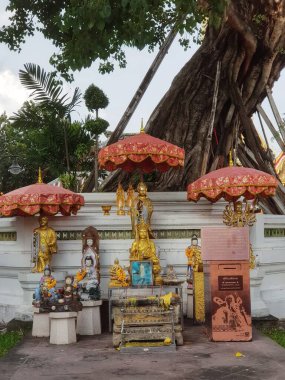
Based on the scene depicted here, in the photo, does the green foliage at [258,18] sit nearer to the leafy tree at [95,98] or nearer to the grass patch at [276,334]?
the leafy tree at [95,98]

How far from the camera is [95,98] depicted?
15828 millimetres

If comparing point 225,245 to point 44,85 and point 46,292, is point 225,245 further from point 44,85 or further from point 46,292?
point 44,85

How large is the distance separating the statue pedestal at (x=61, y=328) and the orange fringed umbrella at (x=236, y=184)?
122 inches

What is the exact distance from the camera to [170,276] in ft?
29.6

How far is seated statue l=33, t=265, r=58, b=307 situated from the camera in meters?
7.85

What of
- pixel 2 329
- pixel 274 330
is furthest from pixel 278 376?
pixel 2 329

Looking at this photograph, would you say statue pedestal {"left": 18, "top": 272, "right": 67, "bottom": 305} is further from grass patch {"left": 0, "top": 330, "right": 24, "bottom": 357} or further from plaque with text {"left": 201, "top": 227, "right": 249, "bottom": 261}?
plaque with text {"left": 201, "top": 227, "right": 249, "bottom": 261}

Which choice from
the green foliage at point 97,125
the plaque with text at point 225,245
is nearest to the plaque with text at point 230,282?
the plaque with text at point 225,245

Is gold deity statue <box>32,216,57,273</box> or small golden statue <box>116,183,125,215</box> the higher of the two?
small golden statue <box>116,183,125,215</box>

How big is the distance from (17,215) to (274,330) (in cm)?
424

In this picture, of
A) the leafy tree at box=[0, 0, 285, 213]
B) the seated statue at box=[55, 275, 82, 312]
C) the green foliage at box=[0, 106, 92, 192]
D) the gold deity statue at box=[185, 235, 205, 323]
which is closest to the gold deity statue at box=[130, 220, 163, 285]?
the gold deity statue at box=[185, 235, 205, 323]

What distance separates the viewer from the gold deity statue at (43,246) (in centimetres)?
→ 937

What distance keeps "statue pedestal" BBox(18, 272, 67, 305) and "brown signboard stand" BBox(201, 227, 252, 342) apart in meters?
2.74

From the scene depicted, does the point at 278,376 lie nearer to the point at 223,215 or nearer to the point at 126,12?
the point at 223,215
